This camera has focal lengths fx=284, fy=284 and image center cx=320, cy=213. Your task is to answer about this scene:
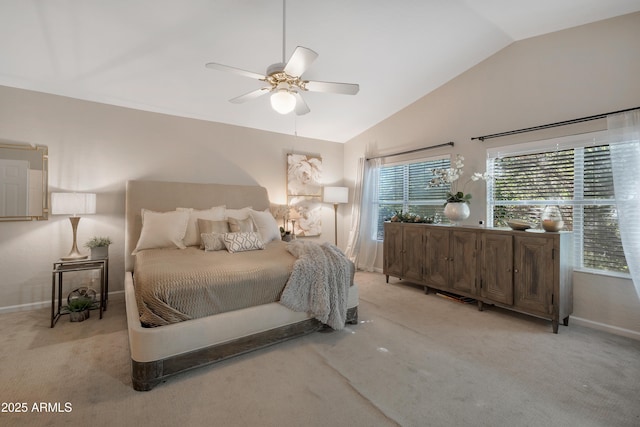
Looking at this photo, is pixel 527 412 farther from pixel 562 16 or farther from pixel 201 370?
pixel 562 16

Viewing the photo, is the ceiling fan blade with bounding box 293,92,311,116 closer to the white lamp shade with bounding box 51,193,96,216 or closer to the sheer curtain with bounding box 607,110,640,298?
the white lamp shade with bounding box 51,193,96,216

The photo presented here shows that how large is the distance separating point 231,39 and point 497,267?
3677 millimetres

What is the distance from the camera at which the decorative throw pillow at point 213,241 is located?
3225mm

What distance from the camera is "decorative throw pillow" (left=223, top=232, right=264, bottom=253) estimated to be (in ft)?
10.4

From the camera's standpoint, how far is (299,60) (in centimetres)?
209

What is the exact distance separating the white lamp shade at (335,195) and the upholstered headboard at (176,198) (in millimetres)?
1059

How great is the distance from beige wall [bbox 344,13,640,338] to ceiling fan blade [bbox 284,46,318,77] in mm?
2687

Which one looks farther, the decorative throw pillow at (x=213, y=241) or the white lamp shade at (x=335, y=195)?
the white lamp shade at (x=335, y=195)

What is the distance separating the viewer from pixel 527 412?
1.66 m

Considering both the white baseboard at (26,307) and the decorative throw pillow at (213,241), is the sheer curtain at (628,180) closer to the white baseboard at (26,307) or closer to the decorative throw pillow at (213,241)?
the decorative throw pillow at (213,241)

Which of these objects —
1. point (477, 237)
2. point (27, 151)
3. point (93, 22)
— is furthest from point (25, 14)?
point (477, 237)

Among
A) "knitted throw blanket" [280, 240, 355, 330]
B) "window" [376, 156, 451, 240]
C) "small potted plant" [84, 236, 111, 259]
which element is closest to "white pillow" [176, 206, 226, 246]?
"small potted plant" [84, 236, 111, 259]

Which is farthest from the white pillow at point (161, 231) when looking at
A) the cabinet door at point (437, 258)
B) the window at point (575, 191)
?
the window at point (575, 191)

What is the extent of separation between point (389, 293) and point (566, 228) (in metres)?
2.11
